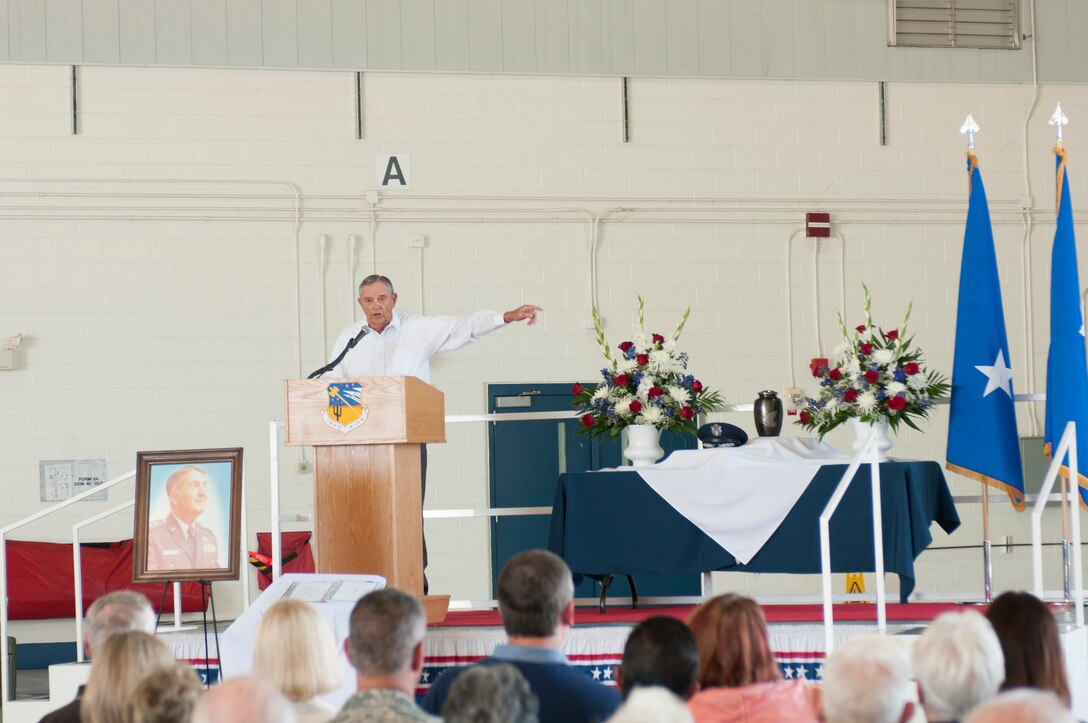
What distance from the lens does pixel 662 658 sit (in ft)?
8.81

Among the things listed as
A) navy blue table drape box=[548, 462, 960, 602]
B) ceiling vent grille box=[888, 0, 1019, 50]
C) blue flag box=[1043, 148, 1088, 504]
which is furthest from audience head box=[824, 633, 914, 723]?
ceiling vent grille box=[888, 0, 1019, 50]

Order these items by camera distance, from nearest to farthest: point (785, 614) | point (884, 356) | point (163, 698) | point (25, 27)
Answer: point (163, 698)
point (785, 614)
point (884, 356)
point (25, 27)

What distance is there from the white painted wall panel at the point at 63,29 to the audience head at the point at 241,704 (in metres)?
7.92

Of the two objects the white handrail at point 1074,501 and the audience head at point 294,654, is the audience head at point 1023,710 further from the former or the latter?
the white handrail at point 1074,501

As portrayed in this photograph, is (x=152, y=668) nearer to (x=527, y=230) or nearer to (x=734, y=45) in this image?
(x=527, y=230)

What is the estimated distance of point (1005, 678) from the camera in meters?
2.82

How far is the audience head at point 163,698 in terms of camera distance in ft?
7.97

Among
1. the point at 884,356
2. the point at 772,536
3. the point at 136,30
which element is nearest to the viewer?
the point at 772,536

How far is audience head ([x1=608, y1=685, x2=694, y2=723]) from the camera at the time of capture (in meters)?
2.10

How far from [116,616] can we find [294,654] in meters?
0.56

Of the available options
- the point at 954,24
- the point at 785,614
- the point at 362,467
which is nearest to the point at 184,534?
the point at 362,467

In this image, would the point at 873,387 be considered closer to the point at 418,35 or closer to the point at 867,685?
the point at 867,685

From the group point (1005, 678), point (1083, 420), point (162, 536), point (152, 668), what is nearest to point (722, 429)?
point (1083, 420)

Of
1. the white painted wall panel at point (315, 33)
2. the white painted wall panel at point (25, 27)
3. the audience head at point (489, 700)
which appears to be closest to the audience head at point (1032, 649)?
the audience head at point (489, 700)
